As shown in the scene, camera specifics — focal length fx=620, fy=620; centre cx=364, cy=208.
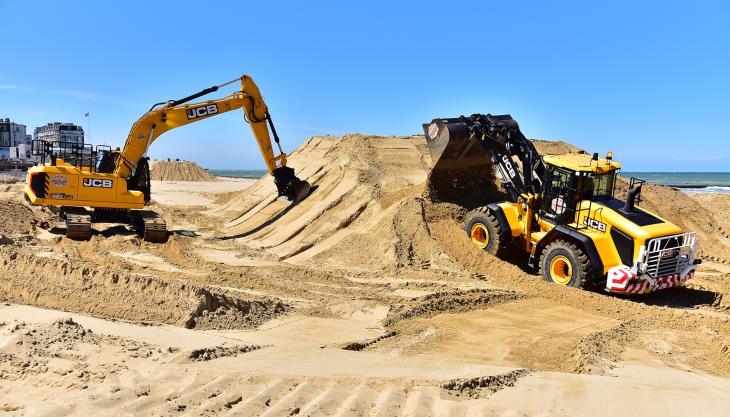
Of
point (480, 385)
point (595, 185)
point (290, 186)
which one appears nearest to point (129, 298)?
point (480, 385)

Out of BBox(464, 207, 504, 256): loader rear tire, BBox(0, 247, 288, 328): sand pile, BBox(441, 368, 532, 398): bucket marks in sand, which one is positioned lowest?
BBox(0, 247, 288, 328): sand pile

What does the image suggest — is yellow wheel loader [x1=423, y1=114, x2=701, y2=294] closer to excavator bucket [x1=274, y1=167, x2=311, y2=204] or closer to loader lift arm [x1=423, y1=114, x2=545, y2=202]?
loader lift arm [x1=423, y1=114, x2=545, y2=202]

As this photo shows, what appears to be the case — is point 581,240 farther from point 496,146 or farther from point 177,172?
point 177,172

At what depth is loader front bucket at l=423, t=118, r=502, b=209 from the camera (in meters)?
12.9

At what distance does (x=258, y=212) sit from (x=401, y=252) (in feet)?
26.1

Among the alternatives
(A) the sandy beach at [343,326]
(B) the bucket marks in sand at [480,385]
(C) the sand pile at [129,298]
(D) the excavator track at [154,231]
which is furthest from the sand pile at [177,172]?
(B) the bucket marks in sand at [480,385]

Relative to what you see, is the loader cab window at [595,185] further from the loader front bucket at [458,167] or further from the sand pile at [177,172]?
the sand pile at [177,172]

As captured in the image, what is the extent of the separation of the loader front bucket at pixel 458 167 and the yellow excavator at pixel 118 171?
534 cm

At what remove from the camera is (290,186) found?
17828 millimetres

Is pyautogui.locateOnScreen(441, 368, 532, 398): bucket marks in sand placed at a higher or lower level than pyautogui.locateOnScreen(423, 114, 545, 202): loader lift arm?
lower

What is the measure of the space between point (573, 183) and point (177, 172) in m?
42.5

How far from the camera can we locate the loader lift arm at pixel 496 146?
1183 cm

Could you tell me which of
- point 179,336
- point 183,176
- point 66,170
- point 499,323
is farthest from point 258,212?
point 183,176

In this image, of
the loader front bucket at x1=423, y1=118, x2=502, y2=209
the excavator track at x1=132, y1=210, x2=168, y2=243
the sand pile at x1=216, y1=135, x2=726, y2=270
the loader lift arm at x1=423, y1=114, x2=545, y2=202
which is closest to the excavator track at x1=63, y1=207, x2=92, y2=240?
the excavator track at x1=132, y1=210, x2=168, y2=243
